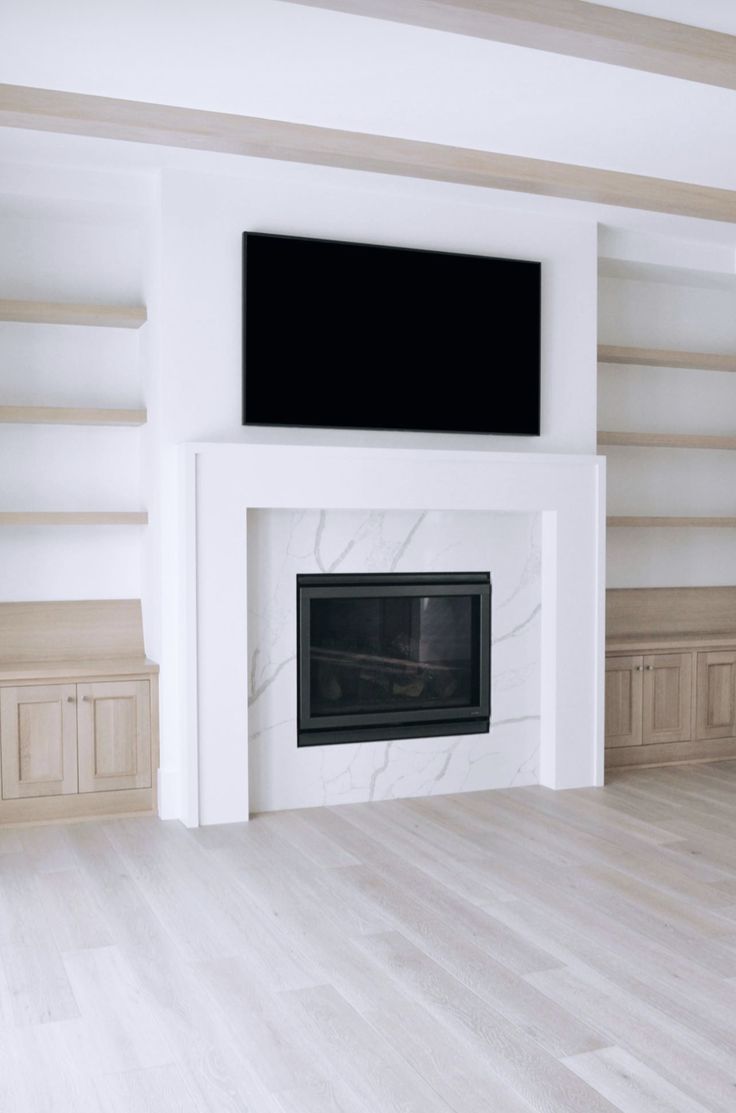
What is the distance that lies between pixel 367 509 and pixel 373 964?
218 centimetres

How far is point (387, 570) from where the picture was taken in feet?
16.3

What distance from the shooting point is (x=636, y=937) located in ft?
10.8

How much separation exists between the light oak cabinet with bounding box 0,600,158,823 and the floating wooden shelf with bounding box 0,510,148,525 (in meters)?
0.46

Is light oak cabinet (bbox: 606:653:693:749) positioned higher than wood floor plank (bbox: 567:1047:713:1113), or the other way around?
light oak cabinet (bbox: 606:653:693:749)

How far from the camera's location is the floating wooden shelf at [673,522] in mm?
5641

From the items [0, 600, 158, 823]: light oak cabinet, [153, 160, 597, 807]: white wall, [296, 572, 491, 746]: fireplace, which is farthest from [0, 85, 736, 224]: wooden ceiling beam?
[0, 600, 158, 823]: light oak cabinet

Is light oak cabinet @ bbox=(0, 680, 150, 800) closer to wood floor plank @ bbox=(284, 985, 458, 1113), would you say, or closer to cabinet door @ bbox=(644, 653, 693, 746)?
wood floor plank @ bbox=(284, 985, 458, 1113)

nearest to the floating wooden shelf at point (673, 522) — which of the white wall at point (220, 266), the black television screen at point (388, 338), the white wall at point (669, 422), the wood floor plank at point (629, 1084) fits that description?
the white wall at point (669, 422)

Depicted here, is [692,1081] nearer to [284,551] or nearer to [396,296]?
[284,551]

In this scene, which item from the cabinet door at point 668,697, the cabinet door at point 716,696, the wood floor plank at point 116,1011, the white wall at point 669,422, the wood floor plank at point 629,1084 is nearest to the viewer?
the wood floor plank at point 629,1084

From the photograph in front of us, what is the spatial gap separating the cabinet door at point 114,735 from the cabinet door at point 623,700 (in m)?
2.27

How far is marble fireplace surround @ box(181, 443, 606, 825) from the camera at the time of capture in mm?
4496

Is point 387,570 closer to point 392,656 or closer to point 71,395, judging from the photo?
point 392,656

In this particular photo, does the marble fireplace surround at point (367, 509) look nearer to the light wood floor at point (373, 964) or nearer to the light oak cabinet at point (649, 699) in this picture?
the light oak cabinet at point (649, 699)
